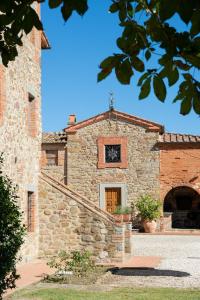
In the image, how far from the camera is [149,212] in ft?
85.2

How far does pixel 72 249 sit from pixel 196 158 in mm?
14915

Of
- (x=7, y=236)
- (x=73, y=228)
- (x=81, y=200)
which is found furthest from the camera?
(x=81, y=200)

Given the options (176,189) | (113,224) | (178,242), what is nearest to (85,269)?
(113,224)

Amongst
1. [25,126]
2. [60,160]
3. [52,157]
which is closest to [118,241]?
[25,126]

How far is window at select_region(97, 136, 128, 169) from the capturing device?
2781 cm

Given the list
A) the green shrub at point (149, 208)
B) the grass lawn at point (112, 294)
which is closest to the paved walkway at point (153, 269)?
the grass lawn at point (112, 294)

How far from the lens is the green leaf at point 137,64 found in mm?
3006

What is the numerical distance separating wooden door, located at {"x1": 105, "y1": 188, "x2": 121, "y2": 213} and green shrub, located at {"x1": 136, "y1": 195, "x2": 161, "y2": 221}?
145 centimetres

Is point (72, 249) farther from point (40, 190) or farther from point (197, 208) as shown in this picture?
point (197, 208)

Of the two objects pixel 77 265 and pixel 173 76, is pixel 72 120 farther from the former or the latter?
pixel 173 76

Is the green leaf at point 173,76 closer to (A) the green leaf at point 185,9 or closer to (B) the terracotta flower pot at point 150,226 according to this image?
(A) the green leaf at point 185,9

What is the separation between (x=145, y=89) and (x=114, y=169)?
24976mm

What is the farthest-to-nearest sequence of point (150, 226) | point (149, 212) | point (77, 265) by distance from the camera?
1. point (149, 212)
2. point (150, 226)
3. point (77, 265)

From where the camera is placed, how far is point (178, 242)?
66.8 feet
